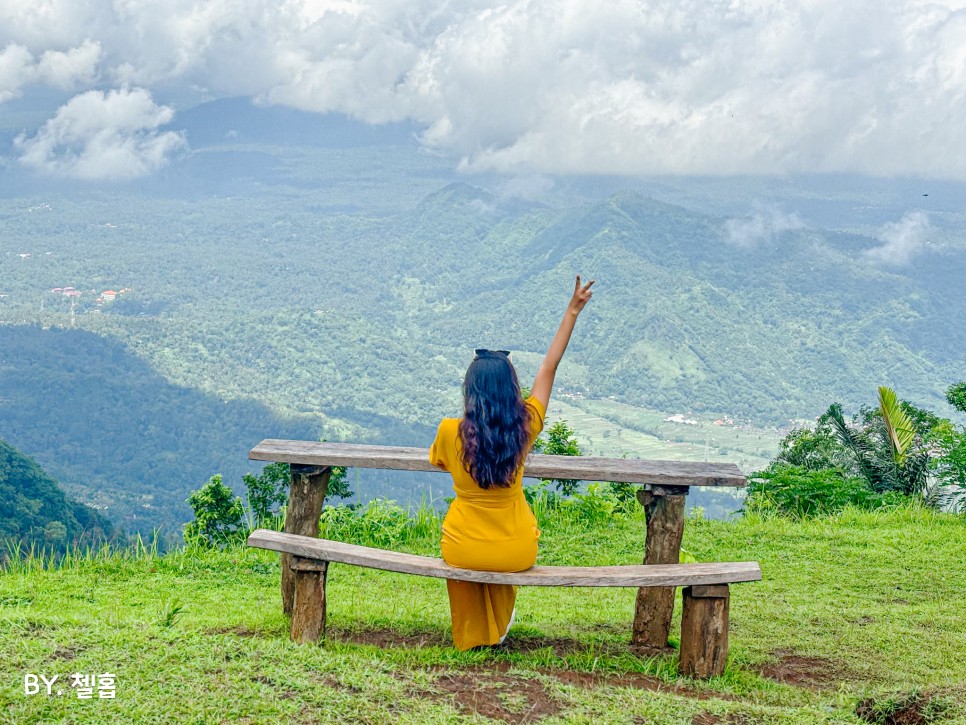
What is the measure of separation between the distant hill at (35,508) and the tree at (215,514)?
117 feet

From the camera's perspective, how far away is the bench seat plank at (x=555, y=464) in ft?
16.0

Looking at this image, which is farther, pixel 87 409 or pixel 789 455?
pixel 87 409

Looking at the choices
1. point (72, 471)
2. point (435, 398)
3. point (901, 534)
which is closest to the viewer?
point (901, 534)

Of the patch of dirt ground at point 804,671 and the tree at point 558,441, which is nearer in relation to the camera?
the patch of dirt ground at point 804,671

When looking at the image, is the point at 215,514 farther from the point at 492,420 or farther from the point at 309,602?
the point at 492,420

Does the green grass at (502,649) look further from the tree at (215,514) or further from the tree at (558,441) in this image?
the tree at (558,441)

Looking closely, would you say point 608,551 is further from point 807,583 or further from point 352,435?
point 352,435

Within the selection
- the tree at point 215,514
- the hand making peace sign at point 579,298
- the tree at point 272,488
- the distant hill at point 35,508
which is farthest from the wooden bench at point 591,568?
the distant hill at point 35,508

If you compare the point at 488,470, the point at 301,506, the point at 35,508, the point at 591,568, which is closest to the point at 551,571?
the point at 591,568

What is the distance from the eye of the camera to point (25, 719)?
352cm

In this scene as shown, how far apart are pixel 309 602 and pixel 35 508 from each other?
45.8 meters

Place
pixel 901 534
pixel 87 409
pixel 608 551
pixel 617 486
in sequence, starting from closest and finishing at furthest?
1. pixel 608 551
2. pixel 901 534
3. pixel 617 486
4. pixel 87 409

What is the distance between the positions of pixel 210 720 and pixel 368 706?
0.57 meters

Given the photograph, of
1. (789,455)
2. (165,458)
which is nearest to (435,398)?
(165,458)
